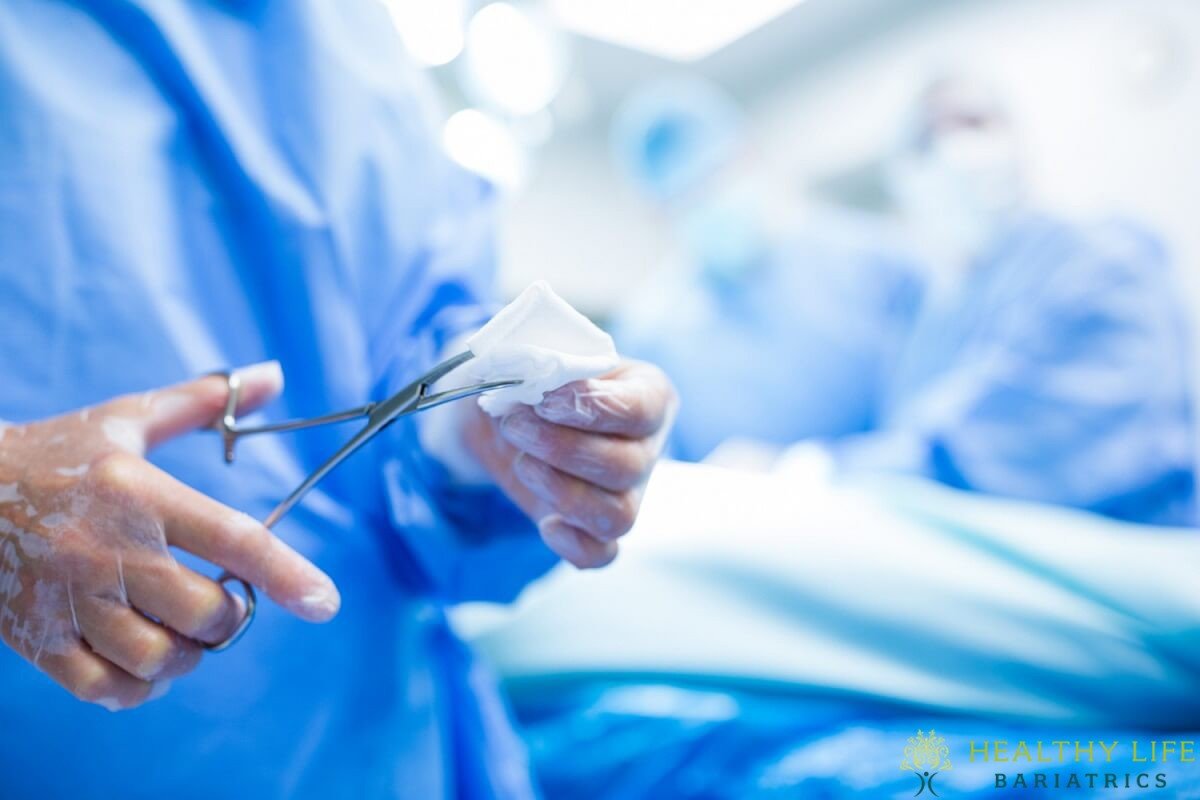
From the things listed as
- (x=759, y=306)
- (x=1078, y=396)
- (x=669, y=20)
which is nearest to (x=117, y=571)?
(x=1078, y=396)

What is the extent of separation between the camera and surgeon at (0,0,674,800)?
1.33 ft

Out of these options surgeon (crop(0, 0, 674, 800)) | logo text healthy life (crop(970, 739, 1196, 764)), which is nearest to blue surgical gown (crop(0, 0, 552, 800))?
surgeon (crop(0, 0, 674, 800))

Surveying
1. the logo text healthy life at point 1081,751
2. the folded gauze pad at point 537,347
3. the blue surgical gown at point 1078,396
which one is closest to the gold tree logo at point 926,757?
the logo text healthy life at point 1081,751

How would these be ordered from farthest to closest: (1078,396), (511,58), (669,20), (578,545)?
(669,20) < (511,58) < (1078,396) < (578,545)

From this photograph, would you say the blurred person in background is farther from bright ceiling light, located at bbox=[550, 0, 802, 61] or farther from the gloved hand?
the gloved hand

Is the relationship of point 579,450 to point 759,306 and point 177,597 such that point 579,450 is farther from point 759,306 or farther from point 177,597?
point 759,306

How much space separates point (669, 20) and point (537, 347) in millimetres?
2600

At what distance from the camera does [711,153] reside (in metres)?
2.23

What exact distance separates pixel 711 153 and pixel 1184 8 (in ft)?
4.06

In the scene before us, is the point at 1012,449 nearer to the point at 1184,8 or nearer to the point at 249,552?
the point at 249,552

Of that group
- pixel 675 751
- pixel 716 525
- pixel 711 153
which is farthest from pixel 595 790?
pixel 711 153

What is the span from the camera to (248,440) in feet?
1.86

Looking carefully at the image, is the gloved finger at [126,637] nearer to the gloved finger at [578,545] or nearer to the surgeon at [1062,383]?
the gloved finger at [578,545]

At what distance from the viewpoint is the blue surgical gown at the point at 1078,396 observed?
1030mm
